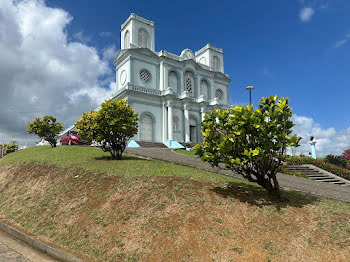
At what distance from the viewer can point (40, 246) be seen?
5.59 m

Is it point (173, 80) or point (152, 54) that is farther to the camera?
point (173, 80)

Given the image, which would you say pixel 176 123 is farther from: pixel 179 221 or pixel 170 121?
pixel 179 221

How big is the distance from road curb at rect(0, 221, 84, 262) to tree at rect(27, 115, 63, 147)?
12196mm

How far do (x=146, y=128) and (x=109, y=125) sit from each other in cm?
1702

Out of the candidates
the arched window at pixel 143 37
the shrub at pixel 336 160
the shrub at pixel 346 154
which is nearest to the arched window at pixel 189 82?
the arched window at pixel 143 37

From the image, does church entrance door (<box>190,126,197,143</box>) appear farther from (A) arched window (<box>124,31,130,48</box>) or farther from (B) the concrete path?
(B) the concrete path

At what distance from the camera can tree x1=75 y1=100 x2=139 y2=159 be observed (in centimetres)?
1114

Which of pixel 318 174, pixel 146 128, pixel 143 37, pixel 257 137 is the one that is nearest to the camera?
pixel 257 137

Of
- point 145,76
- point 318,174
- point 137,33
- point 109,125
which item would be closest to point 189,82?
point 145,76

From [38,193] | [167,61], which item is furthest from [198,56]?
[38,193]

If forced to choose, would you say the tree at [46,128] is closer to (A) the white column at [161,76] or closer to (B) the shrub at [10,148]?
(B) the shrub at [10,148]

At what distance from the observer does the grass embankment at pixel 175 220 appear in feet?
14.8

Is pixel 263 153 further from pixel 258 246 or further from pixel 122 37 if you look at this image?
pixel 122 37

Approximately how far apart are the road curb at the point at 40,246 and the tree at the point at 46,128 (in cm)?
1220
